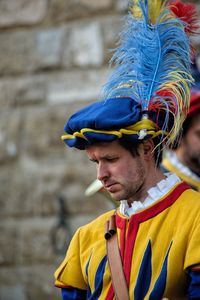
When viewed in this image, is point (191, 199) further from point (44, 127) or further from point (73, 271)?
point (44, 127)

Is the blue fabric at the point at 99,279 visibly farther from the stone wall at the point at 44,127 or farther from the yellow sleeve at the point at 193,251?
the stone wall at the point at 44,127

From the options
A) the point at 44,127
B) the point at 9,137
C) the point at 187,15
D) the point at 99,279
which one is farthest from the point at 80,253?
the point at 9,137

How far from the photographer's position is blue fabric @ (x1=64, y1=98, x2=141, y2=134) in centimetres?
330

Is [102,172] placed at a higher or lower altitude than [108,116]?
lower

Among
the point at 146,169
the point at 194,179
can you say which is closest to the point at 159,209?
the point at 146,169

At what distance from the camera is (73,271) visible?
3611 millimetres

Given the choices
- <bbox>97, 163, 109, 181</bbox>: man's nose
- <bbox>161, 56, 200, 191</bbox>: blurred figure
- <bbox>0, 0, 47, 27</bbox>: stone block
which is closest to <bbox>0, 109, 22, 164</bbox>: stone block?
<bbox>0, 0, 47, 27</bbox>: stone block

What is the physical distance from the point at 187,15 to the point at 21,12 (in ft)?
9.77

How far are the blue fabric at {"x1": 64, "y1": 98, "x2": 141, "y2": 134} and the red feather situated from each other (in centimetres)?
51

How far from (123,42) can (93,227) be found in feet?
2.70

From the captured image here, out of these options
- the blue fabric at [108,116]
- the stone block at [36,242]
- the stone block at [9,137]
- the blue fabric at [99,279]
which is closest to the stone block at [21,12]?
the stone block at [9,137]

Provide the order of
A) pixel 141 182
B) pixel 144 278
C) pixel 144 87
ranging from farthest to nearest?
pixel 144 87, pixel 141 182, pixel 144 278

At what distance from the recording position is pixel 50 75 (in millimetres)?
6395

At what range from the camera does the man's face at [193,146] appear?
4.71 metres
